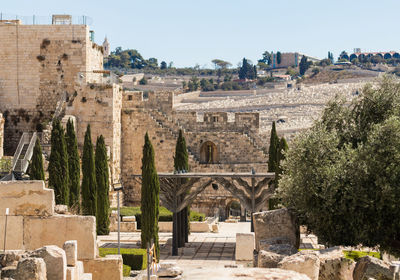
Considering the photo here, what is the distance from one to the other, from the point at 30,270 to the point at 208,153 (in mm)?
33313

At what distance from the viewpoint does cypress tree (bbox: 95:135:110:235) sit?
112 ft

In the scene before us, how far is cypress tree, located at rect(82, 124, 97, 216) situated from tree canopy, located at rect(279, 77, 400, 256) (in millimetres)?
14433

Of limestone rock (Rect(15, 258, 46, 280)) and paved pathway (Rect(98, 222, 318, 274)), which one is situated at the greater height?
limestone rock (Rect(15, 258, 46, 280))

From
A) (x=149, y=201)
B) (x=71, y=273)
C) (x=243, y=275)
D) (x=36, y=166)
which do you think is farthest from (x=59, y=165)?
(x=243, y=275)

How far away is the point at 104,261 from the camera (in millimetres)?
16328

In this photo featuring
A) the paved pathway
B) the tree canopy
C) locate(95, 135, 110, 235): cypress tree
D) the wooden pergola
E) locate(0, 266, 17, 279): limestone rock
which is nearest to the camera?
locate(0, 266, 17, 279): limestone rock

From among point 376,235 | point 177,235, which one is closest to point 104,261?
point 376,235

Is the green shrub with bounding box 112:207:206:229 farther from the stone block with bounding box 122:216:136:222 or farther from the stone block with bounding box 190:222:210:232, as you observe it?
the stone block with bounding box 190:222:210:232

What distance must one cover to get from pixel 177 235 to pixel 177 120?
48.1 ft

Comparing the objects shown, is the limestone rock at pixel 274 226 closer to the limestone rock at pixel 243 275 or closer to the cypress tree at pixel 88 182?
the limestone rock at pixel 243 275

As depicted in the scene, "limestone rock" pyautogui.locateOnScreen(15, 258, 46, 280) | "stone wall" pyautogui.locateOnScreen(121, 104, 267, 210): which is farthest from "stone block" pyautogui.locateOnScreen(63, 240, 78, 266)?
"stone wall" pyautogui.locateOnScreen(121, 104, 267, 210)

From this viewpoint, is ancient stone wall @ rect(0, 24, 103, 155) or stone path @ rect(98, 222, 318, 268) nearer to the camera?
stone path @ rect(98, 222, 318, 268)

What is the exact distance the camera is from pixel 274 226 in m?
17.9

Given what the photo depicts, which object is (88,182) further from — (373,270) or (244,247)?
(373,270)
